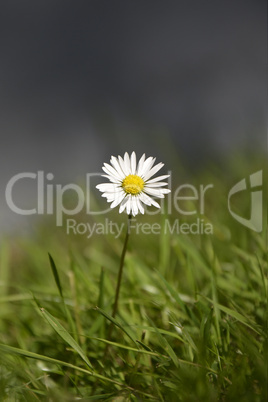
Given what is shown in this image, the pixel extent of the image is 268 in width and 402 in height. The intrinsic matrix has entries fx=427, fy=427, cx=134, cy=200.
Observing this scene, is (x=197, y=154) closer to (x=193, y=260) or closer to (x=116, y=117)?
(x=116, y=117)

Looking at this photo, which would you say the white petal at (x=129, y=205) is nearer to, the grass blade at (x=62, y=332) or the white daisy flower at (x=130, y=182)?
the white daisy flower at (x=130, y=182)

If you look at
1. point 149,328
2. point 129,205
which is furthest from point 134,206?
point 149,328

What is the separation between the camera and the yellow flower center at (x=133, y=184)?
2.92ft

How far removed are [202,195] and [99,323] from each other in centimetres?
106

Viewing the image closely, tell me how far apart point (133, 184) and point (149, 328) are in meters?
0.29

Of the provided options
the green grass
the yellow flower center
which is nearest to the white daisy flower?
the yellow flower center

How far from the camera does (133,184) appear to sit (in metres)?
0.89

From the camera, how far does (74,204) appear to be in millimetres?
2322

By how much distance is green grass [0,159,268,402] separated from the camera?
2.52ft

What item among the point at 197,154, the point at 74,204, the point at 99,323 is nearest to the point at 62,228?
the point at 74,204

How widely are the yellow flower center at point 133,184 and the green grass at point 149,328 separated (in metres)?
0.18

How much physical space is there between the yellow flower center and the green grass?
182 mm

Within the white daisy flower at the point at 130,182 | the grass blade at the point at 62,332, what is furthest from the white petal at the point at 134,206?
the grass blade at the point at 62,332

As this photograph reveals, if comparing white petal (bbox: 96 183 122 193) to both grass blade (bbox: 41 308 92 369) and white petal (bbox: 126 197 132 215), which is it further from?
grass blade (bbox: 41 308 92 369)
